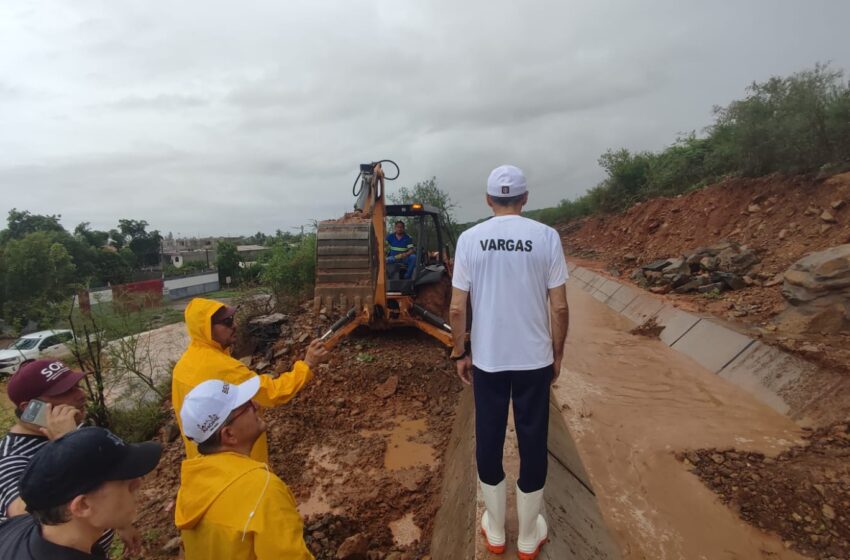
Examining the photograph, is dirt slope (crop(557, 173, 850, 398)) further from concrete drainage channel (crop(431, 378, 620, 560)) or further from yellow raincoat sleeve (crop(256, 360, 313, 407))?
yellow raincoat sleeve (crop(256, 360, 313, 407))

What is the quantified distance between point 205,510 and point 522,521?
62.1 inches

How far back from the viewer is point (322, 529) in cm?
373

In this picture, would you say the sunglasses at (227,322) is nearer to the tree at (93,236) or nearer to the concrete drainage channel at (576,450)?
the concrete drainage channel at (576,450)

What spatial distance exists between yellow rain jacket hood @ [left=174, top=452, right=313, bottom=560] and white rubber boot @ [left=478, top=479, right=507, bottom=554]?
1.13 meters

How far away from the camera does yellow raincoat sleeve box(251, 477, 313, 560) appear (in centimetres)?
150

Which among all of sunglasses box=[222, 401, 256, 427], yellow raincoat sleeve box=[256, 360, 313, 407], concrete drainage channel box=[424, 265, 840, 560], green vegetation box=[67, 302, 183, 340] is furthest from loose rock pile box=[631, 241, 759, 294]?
green vegetation box=[67, 302, 183, 340]

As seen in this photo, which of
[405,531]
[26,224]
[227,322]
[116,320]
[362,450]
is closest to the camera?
[227,322]

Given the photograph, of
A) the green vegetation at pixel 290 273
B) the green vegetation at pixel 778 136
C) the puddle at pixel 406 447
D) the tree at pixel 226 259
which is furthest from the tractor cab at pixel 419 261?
the tree at pixel 226 259

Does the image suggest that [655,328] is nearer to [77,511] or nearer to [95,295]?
[77,511]

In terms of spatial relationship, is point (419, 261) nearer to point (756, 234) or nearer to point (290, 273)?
point (290, 273)

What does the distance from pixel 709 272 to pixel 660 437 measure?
21.1 feet

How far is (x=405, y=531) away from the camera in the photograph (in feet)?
12.5

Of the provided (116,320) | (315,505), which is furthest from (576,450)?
(116,320)

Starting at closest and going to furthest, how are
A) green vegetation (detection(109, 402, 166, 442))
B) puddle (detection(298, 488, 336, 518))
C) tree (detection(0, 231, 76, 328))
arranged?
puddle (detection(298, 488, 336, 518)) < green vegetation (detection(109, 402, 166, 442)) < tree (detection(0, 231, 76, 328))
